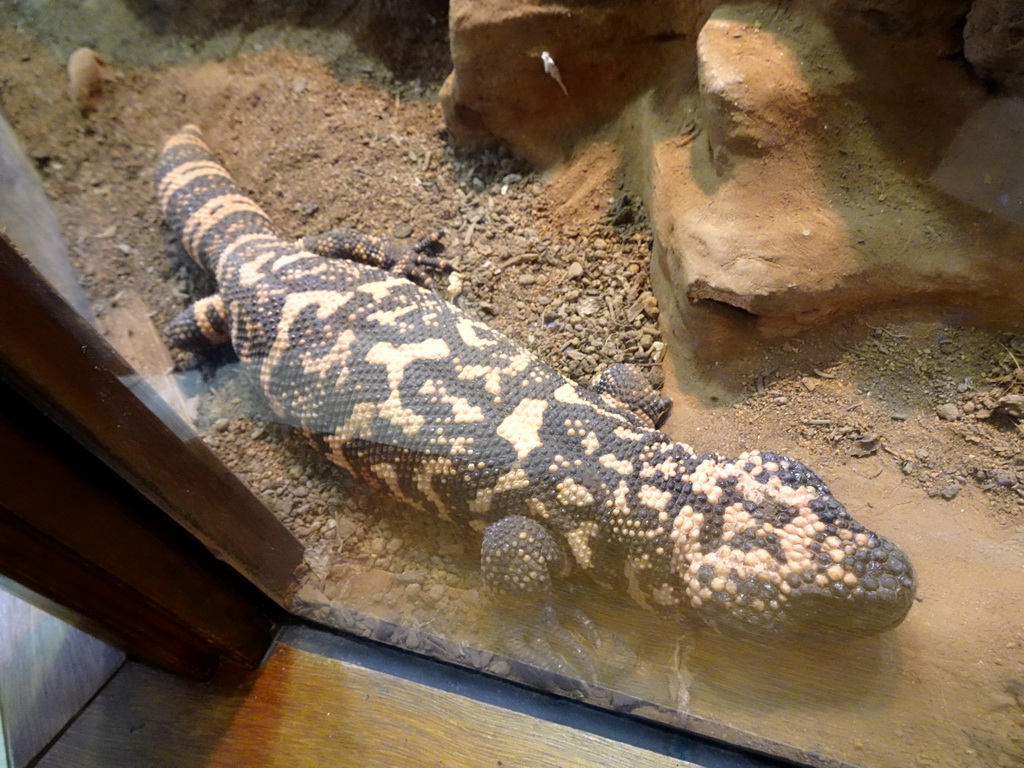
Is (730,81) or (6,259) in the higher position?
(6,259)

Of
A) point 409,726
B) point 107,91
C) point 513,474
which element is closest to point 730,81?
point 513,474

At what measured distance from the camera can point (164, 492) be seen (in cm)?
117

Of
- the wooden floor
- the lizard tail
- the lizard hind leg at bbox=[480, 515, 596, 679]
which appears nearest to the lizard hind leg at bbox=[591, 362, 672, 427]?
the lizard hind leg at bbox=[480, 515, 596, 679]

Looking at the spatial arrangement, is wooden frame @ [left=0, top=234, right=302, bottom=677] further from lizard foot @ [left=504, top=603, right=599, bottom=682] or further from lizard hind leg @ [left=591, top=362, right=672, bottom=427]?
lizard hind leg @ [left=591, top=362, right=672, bottom=427]

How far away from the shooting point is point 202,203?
240 centimetres

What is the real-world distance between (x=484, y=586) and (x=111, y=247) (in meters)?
1.99

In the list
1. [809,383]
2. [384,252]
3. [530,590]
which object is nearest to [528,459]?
[530,590]

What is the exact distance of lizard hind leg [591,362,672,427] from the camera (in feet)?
6.14

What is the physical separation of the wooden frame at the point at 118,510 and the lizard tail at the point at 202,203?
4.05ft

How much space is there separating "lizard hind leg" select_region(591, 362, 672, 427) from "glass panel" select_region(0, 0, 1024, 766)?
0.07 ft

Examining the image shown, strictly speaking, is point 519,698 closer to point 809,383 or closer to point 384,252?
point 809,383

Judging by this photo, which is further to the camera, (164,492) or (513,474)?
(513,474)

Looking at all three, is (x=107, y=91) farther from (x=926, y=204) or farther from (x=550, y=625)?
(x=926, y=204)

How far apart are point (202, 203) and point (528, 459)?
1697 millimetres
